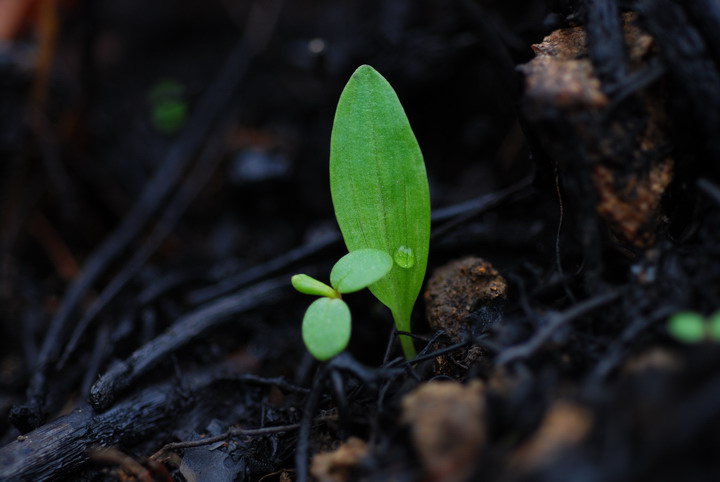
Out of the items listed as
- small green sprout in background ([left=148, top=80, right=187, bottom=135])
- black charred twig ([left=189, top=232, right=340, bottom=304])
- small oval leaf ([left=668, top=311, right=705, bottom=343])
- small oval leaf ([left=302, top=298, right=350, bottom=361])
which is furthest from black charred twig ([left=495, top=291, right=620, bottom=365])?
small green sprout in background ([left=148, top=80, right=187, bottom=135])

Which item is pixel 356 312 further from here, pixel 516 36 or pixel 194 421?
pixel 516 36

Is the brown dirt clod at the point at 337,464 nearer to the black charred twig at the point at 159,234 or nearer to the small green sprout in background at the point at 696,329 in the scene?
the small green sprout in background at the point at 696,329

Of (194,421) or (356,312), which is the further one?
(356,312)

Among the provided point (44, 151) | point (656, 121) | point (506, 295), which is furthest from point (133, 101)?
point (656, 121)

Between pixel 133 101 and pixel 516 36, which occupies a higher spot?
pixel 133 101

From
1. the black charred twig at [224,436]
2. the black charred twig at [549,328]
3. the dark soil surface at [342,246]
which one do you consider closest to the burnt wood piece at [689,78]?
the dark soil surface at [342,246]

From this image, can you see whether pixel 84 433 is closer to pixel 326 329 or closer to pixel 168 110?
pixel 326 329
